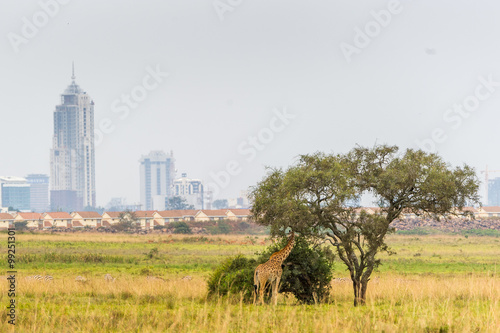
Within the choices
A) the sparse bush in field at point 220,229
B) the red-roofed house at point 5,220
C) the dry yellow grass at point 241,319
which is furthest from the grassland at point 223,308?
the red-roofed house at point 5,220

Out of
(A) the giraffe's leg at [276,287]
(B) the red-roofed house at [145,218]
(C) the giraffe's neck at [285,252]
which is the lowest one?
(A) the giraffe's leg at [276,287]

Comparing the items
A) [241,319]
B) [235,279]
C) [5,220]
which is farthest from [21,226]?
[241,319]

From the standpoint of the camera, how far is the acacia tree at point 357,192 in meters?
21.0

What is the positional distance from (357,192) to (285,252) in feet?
10.1

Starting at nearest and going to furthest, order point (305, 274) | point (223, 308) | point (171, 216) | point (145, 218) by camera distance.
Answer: point (223, 308) < point (305, 274) < point (145, 218) < point (171, 216)

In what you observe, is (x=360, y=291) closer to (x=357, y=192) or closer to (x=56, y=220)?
(x=357, y=192)

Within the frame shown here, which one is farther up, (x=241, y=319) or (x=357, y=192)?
(x=357, y=192)

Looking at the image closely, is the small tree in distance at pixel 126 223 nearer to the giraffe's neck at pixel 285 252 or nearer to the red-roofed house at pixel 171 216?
the red-roofed house at pixel 171 216

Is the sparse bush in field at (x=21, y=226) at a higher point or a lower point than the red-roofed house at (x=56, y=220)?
lower

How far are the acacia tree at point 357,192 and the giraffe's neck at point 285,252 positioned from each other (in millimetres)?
448

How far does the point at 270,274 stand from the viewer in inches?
789

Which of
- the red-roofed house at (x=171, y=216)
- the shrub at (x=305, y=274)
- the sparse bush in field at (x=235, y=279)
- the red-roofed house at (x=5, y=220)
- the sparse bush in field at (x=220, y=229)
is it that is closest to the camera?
the sparse bush in field at (x=235, y=279)

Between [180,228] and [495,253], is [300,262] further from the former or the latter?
[180,228]

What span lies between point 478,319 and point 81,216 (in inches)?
5651
